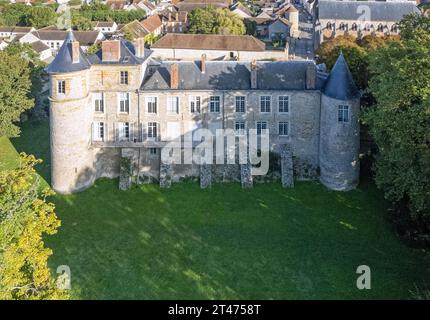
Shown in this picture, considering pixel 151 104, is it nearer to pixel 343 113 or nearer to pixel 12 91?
pixel 343 113

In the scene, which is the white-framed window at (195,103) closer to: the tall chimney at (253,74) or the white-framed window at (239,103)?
the white-framed window at (239,103)

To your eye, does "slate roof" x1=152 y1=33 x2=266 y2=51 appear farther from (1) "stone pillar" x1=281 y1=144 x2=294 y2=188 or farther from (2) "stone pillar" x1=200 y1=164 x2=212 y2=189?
(2) "stone pillar" x1=200 y1=164 x2=212 y2=189

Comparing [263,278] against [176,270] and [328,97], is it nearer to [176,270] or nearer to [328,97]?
[176,270]

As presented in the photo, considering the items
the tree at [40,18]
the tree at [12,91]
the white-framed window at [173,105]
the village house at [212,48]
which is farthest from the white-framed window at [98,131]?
the tree at [40,18]

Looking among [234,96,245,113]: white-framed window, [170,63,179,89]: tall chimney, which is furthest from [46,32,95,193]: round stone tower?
[234,96,245,113]: white-framed window

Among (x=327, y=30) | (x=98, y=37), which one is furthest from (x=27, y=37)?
(x=327, y=30)
